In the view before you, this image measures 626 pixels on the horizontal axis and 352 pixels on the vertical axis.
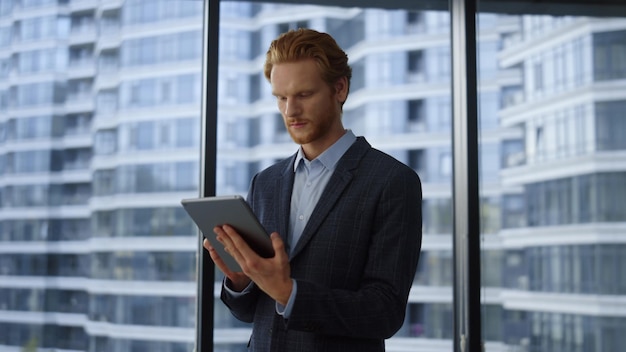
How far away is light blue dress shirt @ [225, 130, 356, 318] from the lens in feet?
5.13

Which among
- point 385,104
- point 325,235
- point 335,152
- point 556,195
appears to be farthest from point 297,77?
point 556,195

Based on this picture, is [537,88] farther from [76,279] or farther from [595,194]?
[76,279]

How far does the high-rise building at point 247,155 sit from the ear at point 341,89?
1.36 m

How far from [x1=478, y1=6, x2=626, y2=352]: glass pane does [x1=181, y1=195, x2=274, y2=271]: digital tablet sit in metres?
1.78

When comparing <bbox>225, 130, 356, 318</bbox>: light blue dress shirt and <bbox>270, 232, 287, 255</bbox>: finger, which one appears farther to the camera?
<bbox>225, 130, 356, 318</bbox>: light blue dress shirt

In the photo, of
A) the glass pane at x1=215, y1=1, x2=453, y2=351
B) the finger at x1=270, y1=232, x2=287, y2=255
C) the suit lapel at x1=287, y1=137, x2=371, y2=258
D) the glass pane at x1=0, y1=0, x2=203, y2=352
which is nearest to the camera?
the finger at x1=270, y1=232, x2=287, y2=255

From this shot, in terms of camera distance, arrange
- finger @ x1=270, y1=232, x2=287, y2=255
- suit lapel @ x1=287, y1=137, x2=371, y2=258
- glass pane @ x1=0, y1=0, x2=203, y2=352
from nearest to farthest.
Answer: finger @ x1=270, y1=232, x2=287, y2=255 < suit lapel @ x1=287, y1=137, x2=371, y2=258 < glass pane @ x1=0, y1=0, x2=203, y2=352

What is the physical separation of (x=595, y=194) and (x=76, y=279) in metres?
1.95

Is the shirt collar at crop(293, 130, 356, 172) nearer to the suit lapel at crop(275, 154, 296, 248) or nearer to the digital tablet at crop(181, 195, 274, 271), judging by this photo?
the suit lapel at crop(275, 154, 296, 248)

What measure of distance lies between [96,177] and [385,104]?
1110 mm

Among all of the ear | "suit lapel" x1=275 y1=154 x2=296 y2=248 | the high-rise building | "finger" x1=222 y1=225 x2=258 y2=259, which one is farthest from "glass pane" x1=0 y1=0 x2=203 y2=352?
"finger" x1=222 y1=225 x2=258 y2=259

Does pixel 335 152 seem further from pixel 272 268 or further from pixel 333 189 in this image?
pixel 272 268

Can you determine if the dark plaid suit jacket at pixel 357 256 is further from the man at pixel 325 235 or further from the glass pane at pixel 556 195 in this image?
the glass pane at pixel 556 195

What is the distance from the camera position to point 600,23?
10.2ft
